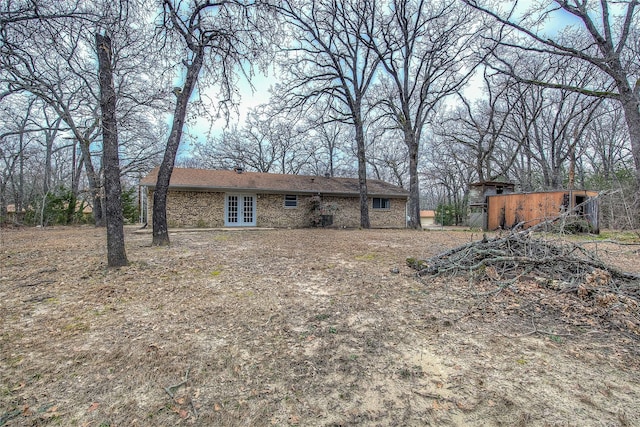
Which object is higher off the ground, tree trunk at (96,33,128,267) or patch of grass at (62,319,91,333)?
tree trunk at (96,33,128,267)

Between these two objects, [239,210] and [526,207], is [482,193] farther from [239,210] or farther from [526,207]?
[239,210]

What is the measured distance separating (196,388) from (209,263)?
3890 millimetres

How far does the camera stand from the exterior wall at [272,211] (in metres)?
13.5

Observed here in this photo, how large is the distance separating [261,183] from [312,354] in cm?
1367

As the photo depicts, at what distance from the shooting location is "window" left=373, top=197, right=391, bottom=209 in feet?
58.0

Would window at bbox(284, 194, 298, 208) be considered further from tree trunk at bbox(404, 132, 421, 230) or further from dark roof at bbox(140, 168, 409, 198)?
tree trunk at bbox(404, 132, 421, 230)

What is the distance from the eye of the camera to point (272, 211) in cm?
1533

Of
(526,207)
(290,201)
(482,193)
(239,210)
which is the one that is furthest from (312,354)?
(482,193)

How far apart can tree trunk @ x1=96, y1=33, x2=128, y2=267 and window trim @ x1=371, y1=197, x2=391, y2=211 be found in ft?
46.8

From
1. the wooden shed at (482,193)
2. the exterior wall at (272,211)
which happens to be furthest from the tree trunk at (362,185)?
the wooden shed at (482,193)

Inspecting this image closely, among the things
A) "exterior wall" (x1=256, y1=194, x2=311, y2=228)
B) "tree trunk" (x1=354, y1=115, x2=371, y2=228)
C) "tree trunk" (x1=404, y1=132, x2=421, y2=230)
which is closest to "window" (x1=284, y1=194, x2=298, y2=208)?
"exterior wall" (x1=256, y1=194, x2=311, y2=228)

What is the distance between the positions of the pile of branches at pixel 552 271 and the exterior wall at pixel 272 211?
36.4 feet

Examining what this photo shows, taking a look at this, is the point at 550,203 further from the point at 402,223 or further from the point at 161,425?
the point at 161,425

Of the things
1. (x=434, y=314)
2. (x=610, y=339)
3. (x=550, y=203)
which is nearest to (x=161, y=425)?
(x=434, y=314)
